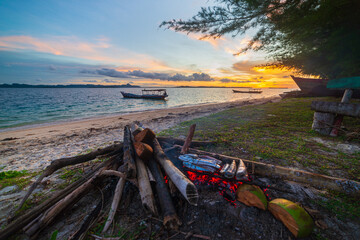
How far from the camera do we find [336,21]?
23.9ft

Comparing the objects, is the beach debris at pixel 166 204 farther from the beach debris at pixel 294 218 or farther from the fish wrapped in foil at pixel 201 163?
the beach debris at pixel 294 218

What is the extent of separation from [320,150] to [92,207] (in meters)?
7.31

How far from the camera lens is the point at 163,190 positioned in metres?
2.69

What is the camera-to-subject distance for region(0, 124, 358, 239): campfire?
7.11ft

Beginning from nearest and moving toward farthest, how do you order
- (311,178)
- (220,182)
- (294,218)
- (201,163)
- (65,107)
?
(294,218) → (311,178) → (220,182) → (201,163) → (65,107)

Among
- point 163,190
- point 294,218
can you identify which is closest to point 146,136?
point 163,190

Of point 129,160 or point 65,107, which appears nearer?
point 129,160

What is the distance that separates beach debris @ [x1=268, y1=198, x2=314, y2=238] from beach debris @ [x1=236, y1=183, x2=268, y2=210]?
0.62ft

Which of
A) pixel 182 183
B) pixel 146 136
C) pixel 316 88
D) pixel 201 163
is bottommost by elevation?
pixel 201 163

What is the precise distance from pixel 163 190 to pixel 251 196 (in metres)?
1.63

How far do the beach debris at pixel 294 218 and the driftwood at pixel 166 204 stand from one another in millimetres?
1623

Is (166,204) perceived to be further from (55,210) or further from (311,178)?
(311,178)

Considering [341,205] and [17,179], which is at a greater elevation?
[341,205]

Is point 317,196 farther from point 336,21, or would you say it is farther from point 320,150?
point 336,21
